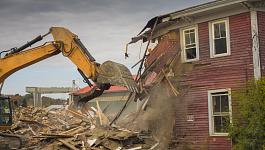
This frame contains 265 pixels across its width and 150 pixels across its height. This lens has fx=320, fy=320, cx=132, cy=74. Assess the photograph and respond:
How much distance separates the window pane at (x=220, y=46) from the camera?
632 inches

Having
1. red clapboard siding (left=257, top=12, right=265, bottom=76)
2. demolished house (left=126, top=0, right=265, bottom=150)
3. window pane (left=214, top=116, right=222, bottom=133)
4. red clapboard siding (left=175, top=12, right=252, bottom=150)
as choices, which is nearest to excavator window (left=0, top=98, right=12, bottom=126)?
demolished house (left=126, top=0, right=265, bottom=150)

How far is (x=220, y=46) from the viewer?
1617cm

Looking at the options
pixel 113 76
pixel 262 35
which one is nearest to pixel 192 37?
pixel 262 35

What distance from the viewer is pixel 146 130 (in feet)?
60.4

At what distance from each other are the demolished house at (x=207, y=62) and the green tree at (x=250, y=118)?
0.67 m


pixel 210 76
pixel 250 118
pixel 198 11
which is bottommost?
pixel 250 118

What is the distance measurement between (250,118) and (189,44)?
5.39 meters

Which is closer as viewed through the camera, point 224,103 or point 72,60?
point 72,60

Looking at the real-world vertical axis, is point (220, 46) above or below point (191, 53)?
above

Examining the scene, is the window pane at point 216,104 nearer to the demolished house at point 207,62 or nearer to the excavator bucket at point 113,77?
the demolished house at point 207,62

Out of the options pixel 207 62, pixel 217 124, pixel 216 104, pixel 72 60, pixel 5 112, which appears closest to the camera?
pixel 72 60

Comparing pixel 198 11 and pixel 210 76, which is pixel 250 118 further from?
pixel 198 11

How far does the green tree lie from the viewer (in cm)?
1370

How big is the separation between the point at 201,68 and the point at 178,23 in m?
3.02
